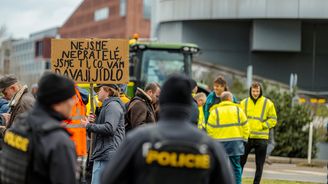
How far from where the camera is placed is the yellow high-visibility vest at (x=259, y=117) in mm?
15164

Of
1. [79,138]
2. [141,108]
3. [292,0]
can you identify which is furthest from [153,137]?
[292,0]

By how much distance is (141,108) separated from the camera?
38.1ft

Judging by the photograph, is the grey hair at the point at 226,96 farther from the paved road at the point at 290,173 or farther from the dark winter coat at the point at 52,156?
the dark winter coat at the point at 52,156

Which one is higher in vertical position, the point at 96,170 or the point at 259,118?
the point at 259,118

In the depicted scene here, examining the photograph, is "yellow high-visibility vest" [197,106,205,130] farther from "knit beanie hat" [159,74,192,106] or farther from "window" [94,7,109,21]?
"window" [94,7,109,21]

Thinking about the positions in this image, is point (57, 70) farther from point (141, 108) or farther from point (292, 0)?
point (292, 0)

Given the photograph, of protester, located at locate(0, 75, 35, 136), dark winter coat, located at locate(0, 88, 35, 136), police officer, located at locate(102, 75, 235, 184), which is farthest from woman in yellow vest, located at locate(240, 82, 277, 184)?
police officer, located at locate(102, 75, 235, 184)

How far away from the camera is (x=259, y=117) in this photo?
1515 centimetres

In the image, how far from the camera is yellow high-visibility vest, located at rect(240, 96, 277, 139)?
49.8 feet

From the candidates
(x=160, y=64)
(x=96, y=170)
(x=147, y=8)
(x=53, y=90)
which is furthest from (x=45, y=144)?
(x=147, y=8)

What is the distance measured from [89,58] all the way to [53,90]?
6056mm

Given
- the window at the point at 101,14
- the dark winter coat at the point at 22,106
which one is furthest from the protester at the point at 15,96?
the window at the point at 101,14

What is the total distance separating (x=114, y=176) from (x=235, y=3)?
42.4 metres

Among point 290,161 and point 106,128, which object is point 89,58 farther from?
point 290,161
